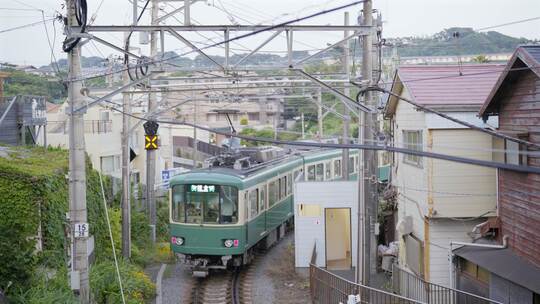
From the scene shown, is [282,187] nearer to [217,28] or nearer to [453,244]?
[453,244]

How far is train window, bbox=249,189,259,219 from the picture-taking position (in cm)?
1411

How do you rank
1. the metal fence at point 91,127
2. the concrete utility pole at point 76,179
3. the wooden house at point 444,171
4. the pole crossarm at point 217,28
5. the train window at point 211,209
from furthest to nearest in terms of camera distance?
the metal fence at point 91,127 → the train window at point 211,209 → the wooden house at point 444,171 → the concrete utility pole at point 76,179 → the pole crossarm at point 217,28

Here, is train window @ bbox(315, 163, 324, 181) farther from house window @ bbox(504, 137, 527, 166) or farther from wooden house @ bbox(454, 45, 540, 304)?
house window @ bbox(504, 137, 527, 166)

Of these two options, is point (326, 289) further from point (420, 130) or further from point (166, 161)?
point (166, 161)

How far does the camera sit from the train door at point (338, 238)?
50.9 ft

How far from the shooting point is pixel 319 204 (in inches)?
558

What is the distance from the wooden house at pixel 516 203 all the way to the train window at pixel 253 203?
5.57m

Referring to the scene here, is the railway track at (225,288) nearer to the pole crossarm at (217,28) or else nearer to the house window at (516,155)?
the house window at (516,155)

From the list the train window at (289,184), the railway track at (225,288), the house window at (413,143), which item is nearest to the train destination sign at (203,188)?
the railway track at (225,288)

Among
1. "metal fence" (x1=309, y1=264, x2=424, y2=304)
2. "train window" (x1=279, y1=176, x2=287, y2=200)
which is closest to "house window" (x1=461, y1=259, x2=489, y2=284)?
"metal fence" (x1=309, y1=264, x2=424, y2=304)

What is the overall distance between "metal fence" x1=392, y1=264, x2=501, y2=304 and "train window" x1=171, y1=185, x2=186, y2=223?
4752 millimetres

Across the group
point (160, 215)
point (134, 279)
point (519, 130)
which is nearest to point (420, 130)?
point (519, 130)

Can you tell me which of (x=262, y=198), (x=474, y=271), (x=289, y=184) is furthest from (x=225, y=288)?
(x=289, y=184)

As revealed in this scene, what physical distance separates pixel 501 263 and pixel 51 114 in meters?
20.8
